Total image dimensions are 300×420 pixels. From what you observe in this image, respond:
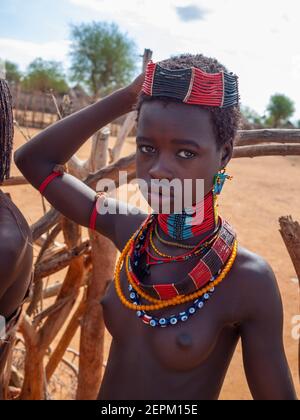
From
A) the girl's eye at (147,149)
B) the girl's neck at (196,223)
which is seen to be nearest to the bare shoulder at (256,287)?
the girl's neck at (196,223)

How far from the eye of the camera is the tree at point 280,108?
33.2 meters

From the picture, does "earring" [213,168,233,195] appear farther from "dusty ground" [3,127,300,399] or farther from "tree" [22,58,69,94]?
"tree" [22,58,69,94]

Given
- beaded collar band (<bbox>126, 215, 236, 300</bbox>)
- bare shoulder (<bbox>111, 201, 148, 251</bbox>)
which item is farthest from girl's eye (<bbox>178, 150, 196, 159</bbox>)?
bare shoulder (<bbox>111, 201, 148, 251</bbox>)

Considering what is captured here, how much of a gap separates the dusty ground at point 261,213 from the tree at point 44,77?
644 inches

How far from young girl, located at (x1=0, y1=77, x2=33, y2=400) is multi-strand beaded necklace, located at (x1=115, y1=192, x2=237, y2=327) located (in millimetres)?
301

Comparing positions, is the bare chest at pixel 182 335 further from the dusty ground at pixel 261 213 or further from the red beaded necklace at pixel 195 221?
the dusty ground at pixel 261 213

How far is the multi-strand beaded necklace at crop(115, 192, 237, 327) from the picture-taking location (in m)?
1.31

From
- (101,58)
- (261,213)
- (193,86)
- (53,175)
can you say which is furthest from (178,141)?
(101,58)

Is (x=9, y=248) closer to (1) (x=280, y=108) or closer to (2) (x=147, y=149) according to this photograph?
(2) (x=147, y=149)

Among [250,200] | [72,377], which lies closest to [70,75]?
[250,200]

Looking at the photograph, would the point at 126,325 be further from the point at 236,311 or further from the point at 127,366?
the point at 236,311

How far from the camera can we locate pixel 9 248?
1.31 m

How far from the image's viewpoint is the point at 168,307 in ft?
4.45

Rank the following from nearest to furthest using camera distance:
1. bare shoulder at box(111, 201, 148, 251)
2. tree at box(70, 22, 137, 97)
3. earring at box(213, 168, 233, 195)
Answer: earring at box(213, 168, 233, 195) < bare shoulder at box(111, 201, 148, 251) < tree at box(70, 22, 137, 97)
